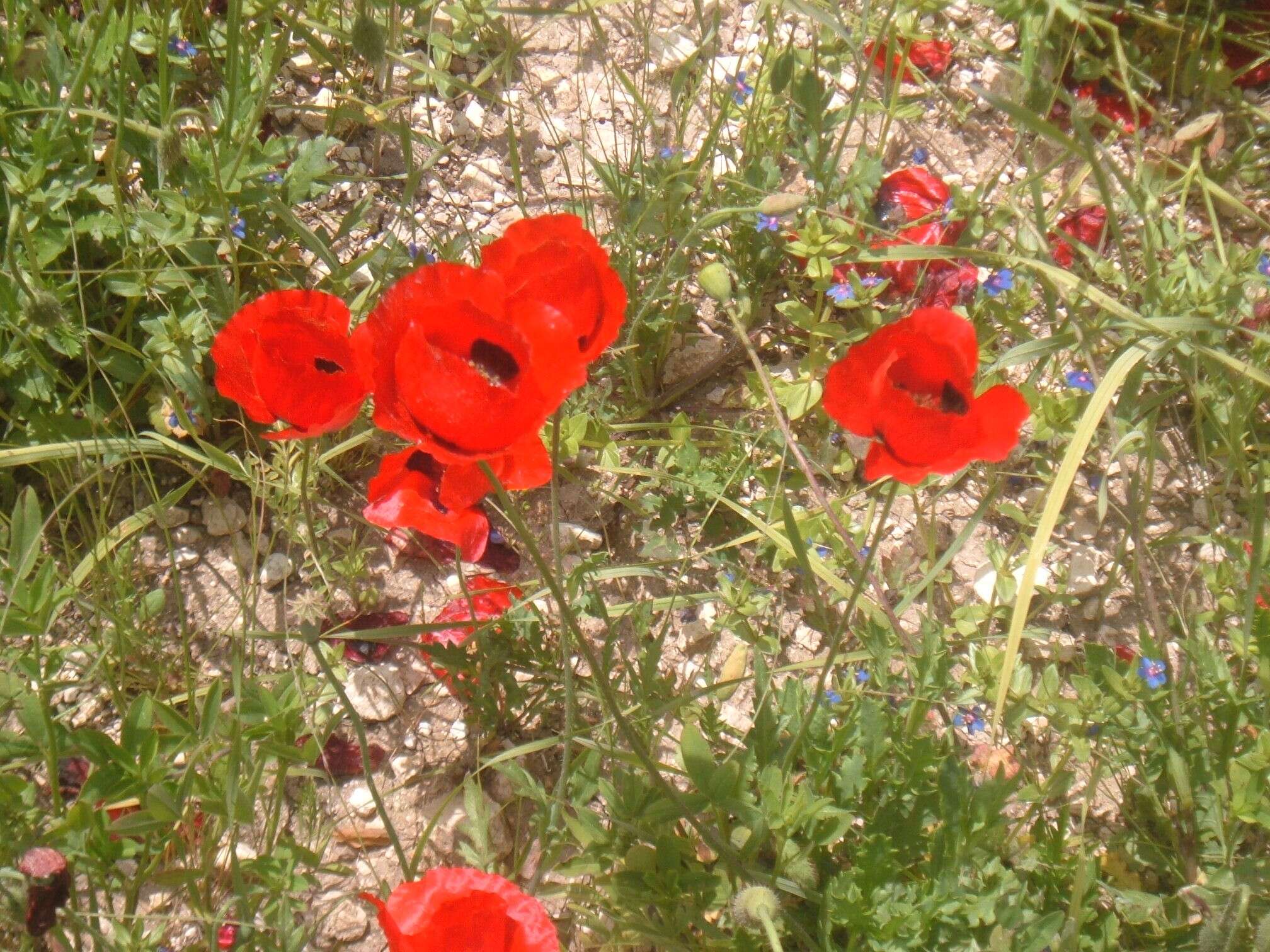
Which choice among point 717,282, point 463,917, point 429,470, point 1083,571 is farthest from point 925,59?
point 463,917

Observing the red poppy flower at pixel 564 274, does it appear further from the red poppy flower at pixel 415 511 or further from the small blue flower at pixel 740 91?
the small blue flower at pixel 740 91

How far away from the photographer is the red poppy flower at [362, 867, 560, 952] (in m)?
1.30

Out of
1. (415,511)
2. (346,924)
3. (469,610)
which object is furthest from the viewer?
(469,610)

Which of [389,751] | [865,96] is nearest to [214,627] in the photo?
[389,751]

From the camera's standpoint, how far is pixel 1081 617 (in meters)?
2.19

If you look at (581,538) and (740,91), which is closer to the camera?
(581,538)

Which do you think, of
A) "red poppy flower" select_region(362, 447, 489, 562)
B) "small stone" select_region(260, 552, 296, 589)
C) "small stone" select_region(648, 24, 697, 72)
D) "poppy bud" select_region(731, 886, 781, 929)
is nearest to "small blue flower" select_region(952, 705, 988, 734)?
"poppy bud" select_region(731, 886, 781, 929)

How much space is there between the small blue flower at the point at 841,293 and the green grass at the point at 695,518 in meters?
0.03

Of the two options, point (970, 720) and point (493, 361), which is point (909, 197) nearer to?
point (970, 720)

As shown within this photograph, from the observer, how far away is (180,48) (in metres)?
2.23

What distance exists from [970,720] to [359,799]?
3.59ft

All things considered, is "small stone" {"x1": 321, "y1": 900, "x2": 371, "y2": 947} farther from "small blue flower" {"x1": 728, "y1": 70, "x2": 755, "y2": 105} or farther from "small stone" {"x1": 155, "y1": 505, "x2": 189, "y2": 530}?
"small blue flower" {"x1": 728, "y1": 70, "x2": 755, "y2": 105}

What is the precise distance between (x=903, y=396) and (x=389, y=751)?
4.13 ft

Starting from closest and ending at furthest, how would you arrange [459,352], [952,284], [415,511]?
[459,352] < [415,511] < [952,284]
